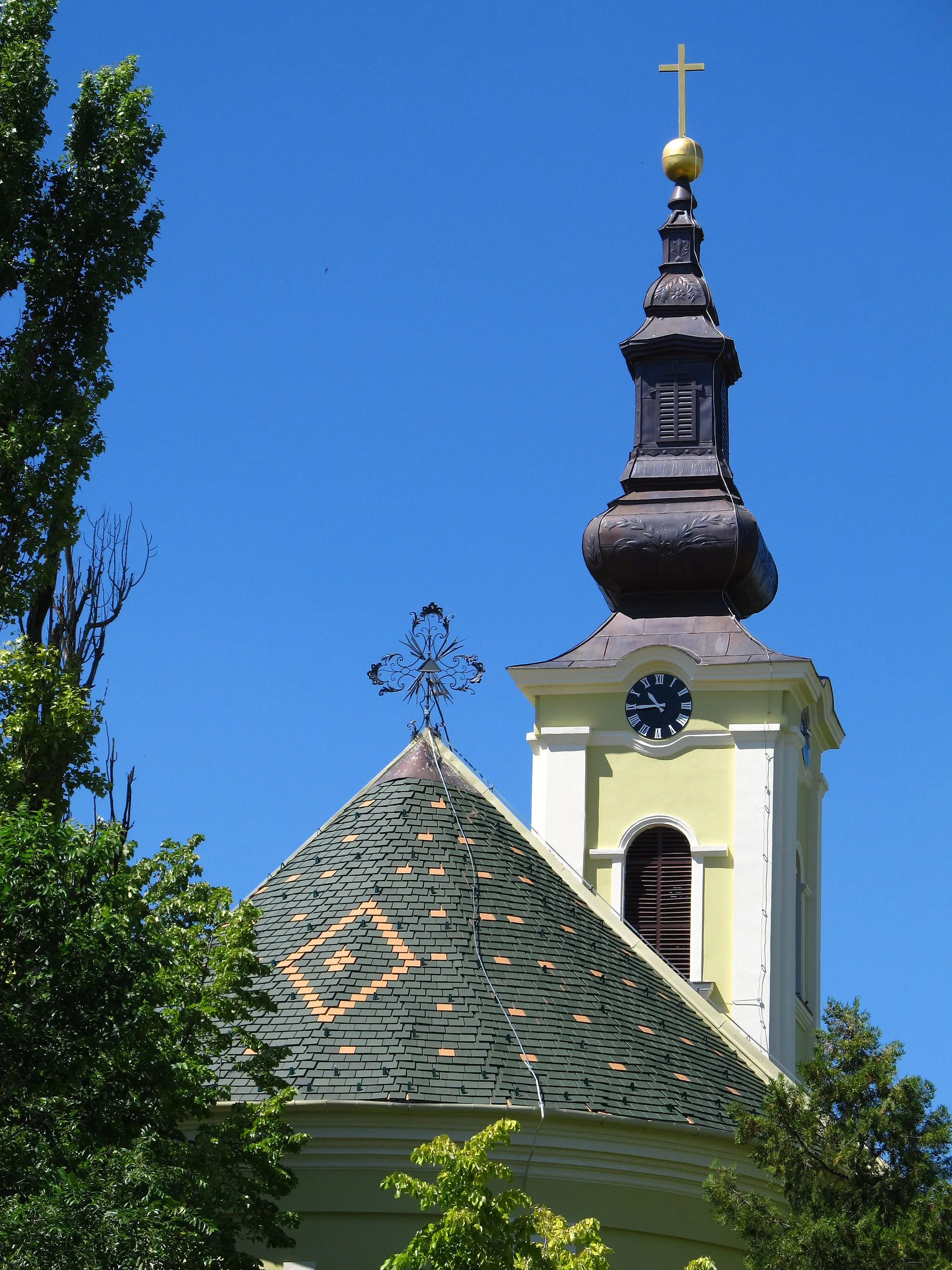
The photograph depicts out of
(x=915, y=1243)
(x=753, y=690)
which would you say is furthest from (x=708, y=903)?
(x=915, y=1243)

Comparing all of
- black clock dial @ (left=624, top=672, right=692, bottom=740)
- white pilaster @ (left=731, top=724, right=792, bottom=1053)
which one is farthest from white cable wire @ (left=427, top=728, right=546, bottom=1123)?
white pilaster @ (left=731, top=724, right=792, bottom=1053)

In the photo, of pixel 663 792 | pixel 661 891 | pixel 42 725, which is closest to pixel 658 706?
pixel 663 792

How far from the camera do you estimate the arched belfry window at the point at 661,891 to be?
35.0 metres

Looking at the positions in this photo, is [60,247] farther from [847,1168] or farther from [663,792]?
[663,792]

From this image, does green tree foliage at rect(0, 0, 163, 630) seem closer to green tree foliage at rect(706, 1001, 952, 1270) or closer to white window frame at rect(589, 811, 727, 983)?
green tree foliage at rect(706, 1001, 952, 1270)

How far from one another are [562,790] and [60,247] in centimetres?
1687

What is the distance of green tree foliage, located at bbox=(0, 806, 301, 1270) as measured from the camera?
15.6 m

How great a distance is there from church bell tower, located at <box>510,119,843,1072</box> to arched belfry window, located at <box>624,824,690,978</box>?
30 millimetres

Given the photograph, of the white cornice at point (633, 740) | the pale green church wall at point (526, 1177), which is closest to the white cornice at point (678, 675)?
the white cornice at point (633, 740)

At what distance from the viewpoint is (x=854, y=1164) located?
2069 cm

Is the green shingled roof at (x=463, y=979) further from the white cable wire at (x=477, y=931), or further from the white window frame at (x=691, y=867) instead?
the white window frame at (x=691, y=867)

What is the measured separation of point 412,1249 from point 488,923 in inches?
326

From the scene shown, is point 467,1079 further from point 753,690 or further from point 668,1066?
point 753,690

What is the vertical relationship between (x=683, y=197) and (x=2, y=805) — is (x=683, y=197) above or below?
above
